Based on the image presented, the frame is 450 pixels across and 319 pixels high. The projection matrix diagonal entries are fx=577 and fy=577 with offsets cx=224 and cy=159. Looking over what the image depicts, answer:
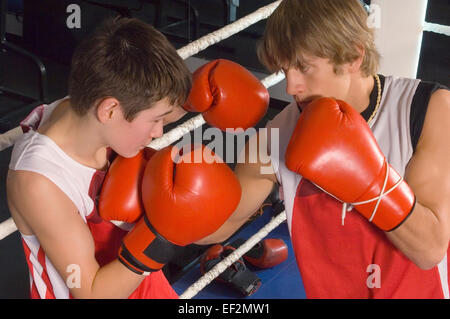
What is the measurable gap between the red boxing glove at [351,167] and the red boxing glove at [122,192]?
0.29 m

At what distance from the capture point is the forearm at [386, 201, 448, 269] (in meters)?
1.06

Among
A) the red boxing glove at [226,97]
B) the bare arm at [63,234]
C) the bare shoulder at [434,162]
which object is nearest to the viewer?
the bare arm at [63,234]

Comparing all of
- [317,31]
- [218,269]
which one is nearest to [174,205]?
[317,31]

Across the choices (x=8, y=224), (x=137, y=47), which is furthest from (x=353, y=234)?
(x=8, y=224)

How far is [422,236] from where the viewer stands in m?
1.06

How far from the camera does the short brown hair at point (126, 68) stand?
39.2 inches

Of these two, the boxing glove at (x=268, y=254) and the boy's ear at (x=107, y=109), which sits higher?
the boy's ear at (x=107, y=109)

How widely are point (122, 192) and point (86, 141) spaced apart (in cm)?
12

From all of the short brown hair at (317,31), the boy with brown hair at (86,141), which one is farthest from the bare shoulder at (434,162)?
the boy with brown hair at (86,141)

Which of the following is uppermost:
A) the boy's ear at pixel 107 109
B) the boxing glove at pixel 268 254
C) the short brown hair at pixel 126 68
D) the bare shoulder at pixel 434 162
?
the short brown hair at pixel 126 68

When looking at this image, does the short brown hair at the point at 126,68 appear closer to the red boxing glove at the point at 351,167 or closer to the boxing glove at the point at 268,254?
the red boxing glove at the point at 351,167

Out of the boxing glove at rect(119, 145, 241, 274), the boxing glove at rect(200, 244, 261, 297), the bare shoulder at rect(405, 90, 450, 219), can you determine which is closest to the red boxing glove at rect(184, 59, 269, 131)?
the boxing glove at rect(119, 145, 241, 274)

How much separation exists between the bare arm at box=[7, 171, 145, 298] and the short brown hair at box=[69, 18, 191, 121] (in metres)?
0.17

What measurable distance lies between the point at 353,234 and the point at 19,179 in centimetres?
67
